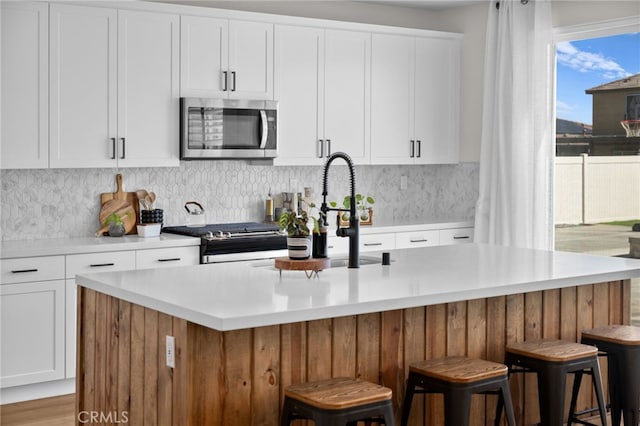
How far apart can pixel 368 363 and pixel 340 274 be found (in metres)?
0.45

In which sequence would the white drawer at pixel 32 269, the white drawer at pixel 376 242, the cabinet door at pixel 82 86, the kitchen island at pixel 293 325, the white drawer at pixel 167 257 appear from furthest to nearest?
the white drawer at pixel 376 242 < the white drawer at pixel 167 257 < the cabinet door at pixel 82 86 < the white drawer at pixel 32 269 < the kitchen island at pixel 293 325

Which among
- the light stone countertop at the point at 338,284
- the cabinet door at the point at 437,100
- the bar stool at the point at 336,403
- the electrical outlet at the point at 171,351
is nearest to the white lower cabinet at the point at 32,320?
the light stone countertop at the point at 338,284

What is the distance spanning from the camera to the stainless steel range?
18.7 feet

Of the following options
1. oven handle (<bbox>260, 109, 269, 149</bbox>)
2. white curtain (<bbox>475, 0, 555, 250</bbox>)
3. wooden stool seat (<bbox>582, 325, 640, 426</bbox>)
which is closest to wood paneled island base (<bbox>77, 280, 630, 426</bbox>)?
wooden stool seat (<bbox>582, 325, 640, 426</bbox>)

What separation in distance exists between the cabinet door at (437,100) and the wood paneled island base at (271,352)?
2.94 m

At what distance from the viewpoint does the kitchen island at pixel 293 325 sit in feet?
10.4

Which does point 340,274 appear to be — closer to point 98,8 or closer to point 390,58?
point 98,8

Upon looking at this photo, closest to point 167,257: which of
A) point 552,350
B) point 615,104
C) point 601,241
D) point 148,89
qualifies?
point 148,89

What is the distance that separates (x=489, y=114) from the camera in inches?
272

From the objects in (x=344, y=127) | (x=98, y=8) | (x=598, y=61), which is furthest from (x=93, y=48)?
(x=598, y=61)

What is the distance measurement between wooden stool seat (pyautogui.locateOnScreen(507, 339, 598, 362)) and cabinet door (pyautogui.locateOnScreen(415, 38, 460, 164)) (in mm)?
3353

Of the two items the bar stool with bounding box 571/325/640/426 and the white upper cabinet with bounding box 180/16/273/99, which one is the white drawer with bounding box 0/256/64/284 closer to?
the white upper cabinet with bounding box 180/16/273/99

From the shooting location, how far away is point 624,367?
405 cm

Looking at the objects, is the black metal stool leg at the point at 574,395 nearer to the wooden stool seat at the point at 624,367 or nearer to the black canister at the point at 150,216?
the wooden stool seat at the point at 624,367
